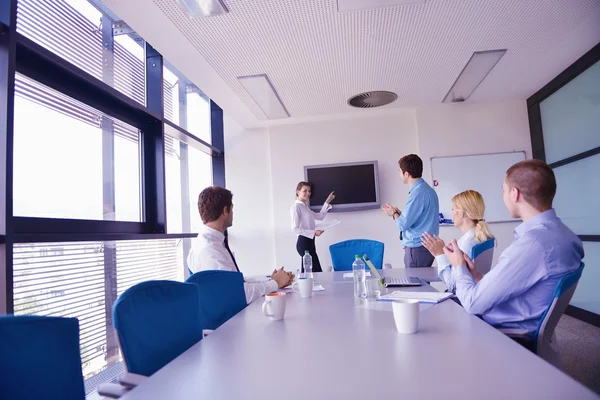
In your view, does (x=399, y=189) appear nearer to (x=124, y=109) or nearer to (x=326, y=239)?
(x=326, y=239)

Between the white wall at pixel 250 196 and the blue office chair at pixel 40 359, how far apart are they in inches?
183

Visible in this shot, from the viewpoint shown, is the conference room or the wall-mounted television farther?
the wall-mounted television

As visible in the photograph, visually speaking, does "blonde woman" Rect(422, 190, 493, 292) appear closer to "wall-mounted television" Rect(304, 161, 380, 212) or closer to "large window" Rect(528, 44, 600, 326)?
"large window" Rect(528, 44, 600, 326)

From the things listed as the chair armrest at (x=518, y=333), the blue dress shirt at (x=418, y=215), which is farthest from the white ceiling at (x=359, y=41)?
the chair armrest at (x=518, y=333)

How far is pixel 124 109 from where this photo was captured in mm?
3279

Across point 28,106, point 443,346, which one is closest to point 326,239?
point 28,106

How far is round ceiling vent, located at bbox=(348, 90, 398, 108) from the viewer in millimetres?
4691

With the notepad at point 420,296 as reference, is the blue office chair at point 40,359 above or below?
above

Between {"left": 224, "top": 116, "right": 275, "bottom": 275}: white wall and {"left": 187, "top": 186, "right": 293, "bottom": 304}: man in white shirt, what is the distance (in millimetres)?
3158

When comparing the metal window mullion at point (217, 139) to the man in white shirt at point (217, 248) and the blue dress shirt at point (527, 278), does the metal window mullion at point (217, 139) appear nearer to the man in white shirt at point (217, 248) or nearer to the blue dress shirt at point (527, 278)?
the man in white shirt at point (217, 248)

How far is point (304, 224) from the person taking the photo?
5234 millimetres

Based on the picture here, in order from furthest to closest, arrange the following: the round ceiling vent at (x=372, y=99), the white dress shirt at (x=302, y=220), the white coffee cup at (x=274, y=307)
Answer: the white dress shirt at (x=302, y=220) < the round ceiling vent at (x=372, y=99) < the white coffee cup at (x=274, y=307)

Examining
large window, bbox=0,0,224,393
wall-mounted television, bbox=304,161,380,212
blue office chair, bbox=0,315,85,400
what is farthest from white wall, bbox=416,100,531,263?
blue office chair, bbox=0,315,85,400

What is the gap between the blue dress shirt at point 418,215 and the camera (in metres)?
3.47
